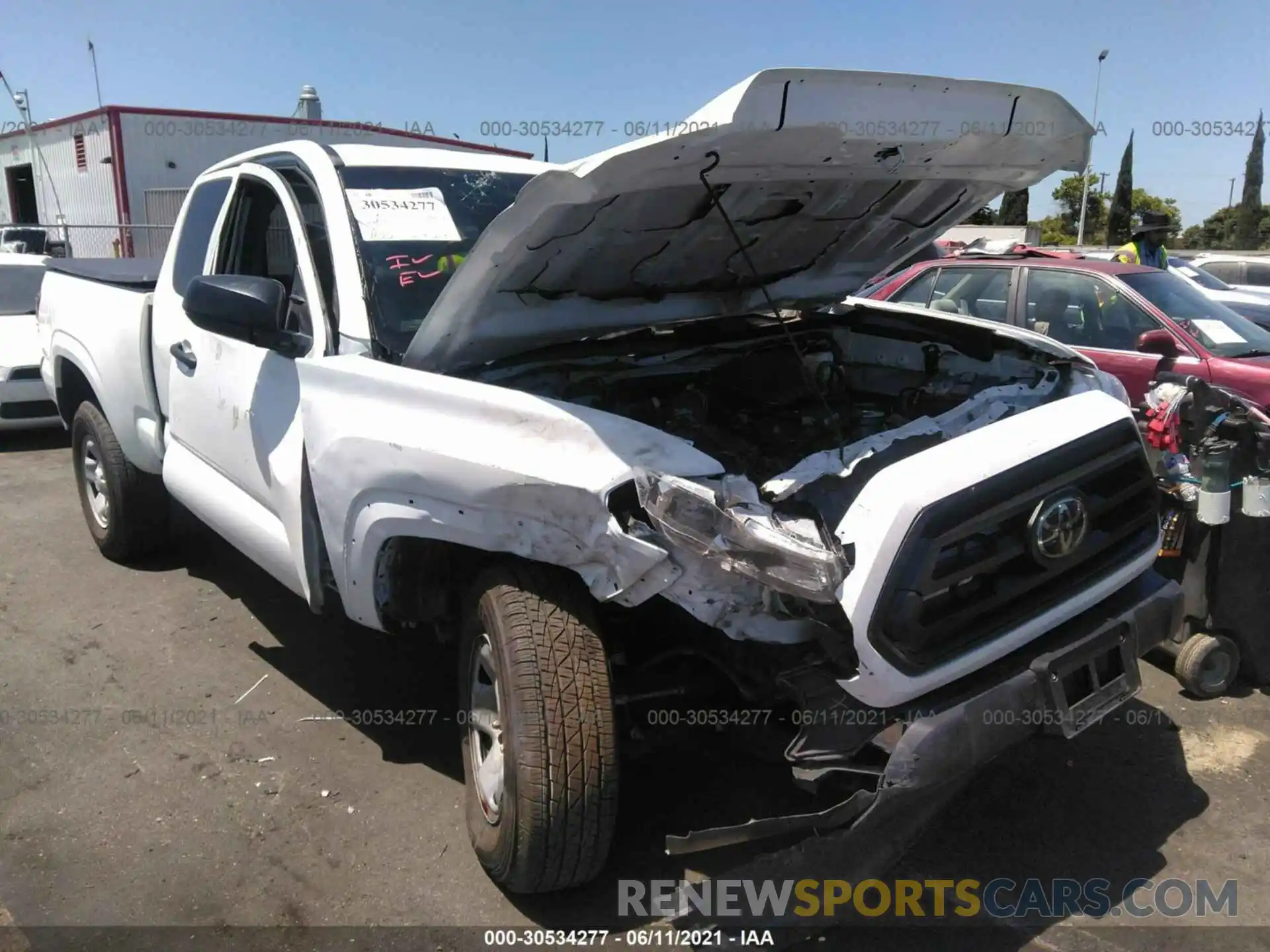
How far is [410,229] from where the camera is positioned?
330 centimetres

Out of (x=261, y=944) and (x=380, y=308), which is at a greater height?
(x=380, y=308)

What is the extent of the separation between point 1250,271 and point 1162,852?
13509 mm

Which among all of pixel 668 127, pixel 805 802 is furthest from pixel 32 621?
pixel 668 127

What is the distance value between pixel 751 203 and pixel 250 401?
185cm

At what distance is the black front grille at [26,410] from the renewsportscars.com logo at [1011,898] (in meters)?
7.27

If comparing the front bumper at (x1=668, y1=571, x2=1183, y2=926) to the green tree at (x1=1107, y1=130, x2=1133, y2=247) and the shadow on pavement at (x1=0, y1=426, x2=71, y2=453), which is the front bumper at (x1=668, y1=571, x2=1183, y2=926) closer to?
the shadow on pavement at (x1=0, y1=426, x2=71, y2=453)

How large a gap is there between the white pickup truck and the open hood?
0.04 feet

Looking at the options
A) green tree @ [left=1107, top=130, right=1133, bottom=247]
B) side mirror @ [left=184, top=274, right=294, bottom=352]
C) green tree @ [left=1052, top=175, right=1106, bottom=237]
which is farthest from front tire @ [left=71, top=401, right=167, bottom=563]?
green tree @ [left=1052, top=175, right=1106, bottom=237]

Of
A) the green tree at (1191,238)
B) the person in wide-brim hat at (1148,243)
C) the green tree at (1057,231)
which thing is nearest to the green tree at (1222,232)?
the green tree at (1191,238)

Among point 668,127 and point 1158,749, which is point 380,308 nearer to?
point 668,127

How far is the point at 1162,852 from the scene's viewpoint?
287 cm

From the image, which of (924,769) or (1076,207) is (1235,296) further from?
(1076,207)

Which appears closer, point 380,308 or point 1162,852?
point 1162,852

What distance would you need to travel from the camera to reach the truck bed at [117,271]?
4754 millimetres
